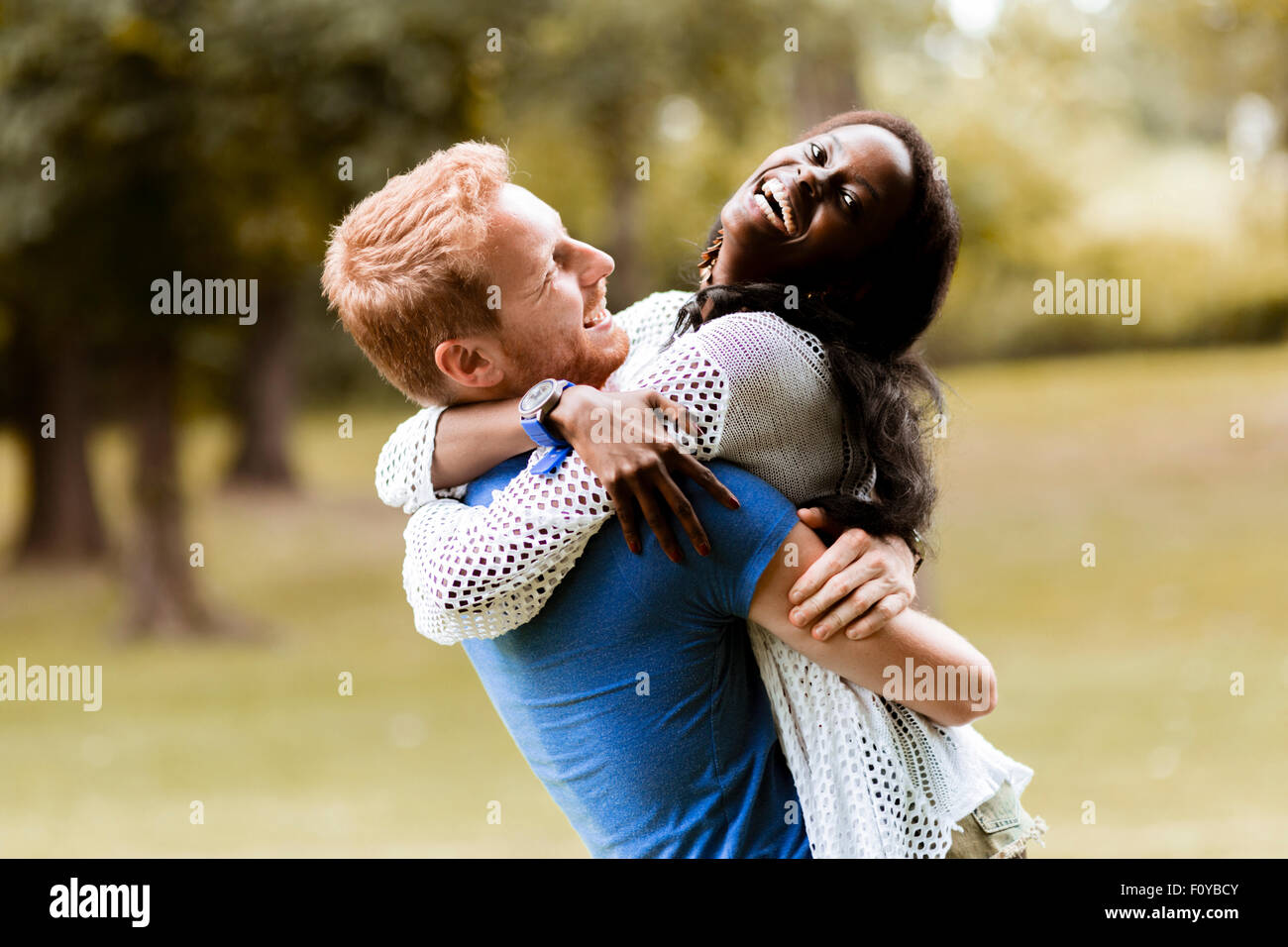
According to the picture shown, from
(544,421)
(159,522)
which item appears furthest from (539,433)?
(159,522)

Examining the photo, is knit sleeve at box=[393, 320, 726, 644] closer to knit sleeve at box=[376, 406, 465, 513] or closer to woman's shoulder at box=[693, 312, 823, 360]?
woman's shoulder at box=[693, 312, 823, 360]

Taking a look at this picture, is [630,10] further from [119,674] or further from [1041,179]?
[1041,179]

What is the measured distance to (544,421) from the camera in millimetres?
1421

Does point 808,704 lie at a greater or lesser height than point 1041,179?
lesser

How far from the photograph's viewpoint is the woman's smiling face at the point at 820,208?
63.6 inches

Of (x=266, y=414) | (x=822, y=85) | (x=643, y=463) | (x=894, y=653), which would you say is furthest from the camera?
(x=266, y=414)

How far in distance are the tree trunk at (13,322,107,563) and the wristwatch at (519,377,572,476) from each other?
10.9 m

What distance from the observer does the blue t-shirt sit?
1.37 m

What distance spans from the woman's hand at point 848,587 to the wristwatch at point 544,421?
263 mm

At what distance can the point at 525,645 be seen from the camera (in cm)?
147

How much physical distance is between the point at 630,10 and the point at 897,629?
5.36 m

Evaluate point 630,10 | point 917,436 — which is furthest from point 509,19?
point 917,436

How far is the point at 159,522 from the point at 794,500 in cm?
819

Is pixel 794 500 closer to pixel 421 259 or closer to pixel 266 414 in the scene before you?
pixel 421 259
